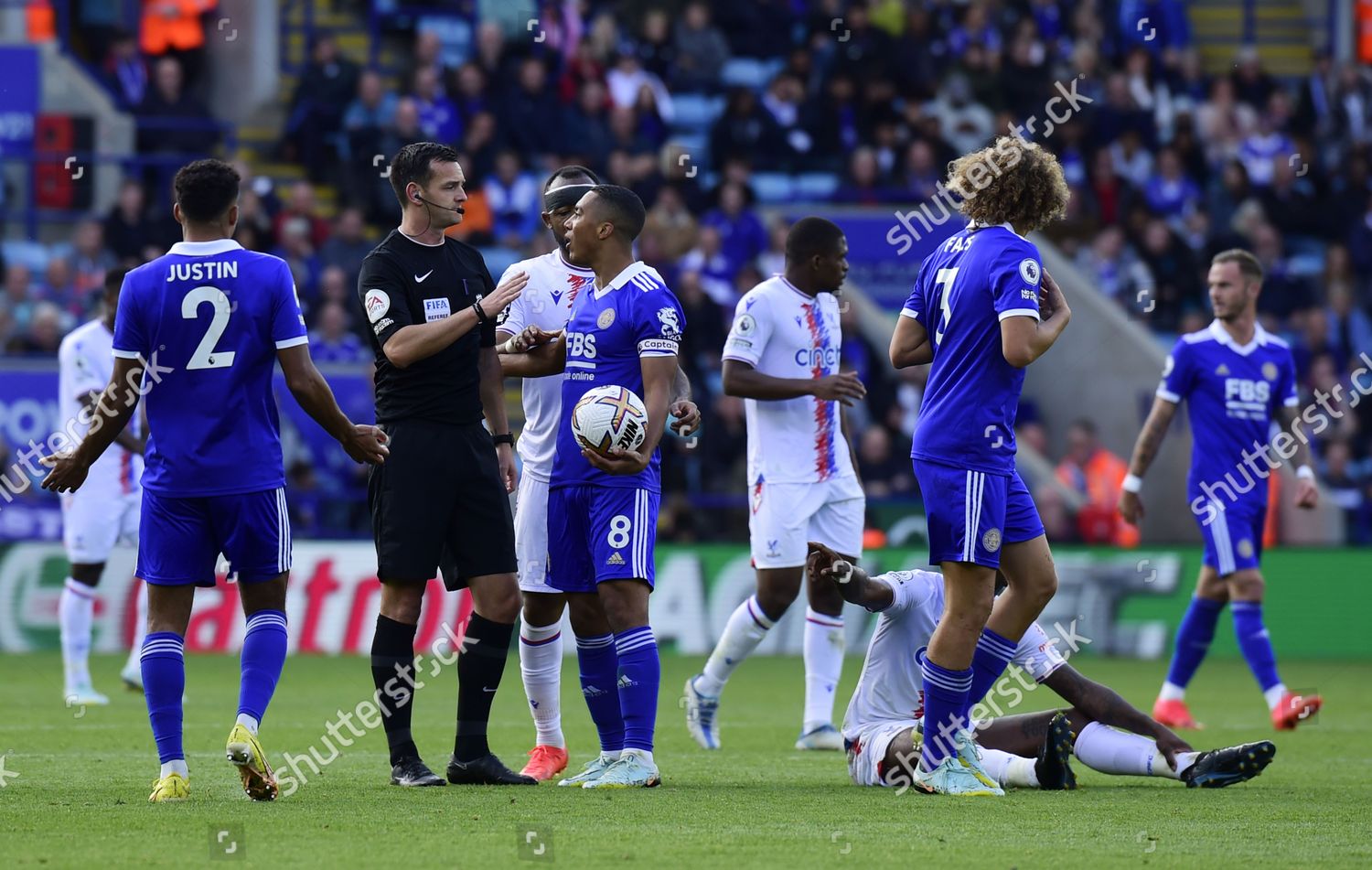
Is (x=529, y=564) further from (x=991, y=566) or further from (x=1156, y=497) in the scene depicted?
(x=1156, y=497)

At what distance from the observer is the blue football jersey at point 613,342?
25.4 feet

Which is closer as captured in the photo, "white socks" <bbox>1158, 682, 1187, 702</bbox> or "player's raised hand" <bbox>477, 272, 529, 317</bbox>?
"player's raised hand" <bbox>477, 272, 529, 317</bbox>

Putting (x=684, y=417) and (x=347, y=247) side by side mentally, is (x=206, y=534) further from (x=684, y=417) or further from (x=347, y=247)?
(x=347, y=247)

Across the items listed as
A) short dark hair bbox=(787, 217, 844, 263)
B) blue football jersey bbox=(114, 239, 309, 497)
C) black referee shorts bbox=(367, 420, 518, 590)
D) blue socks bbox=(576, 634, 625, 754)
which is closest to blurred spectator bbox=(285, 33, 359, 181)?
short dark hair bbox=(787, 217, 844, 263)

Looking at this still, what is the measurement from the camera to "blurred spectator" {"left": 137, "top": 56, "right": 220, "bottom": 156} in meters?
19.8

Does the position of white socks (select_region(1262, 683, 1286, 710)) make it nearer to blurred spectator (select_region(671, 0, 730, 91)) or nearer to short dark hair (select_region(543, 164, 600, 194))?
short dark hair (select_region(543, 164, 600, 194))

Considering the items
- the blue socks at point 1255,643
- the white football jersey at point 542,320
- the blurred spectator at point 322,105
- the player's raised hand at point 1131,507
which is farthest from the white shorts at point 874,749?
the blurred spectator at point 322,105

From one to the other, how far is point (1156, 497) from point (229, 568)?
15.1 m

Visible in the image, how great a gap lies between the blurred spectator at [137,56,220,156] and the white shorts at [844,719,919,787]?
13.7 metres

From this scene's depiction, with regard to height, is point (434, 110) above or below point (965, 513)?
above

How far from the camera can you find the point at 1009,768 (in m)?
7.86

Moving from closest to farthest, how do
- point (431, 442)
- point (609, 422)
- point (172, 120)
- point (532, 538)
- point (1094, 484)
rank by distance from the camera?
point (609, 422), point (431, 442), point (532, 538), point (1094, 484), point (172, 120)

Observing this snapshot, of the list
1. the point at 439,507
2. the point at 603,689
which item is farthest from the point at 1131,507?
the point at 439,507

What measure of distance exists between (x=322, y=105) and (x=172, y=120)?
1571 mm
